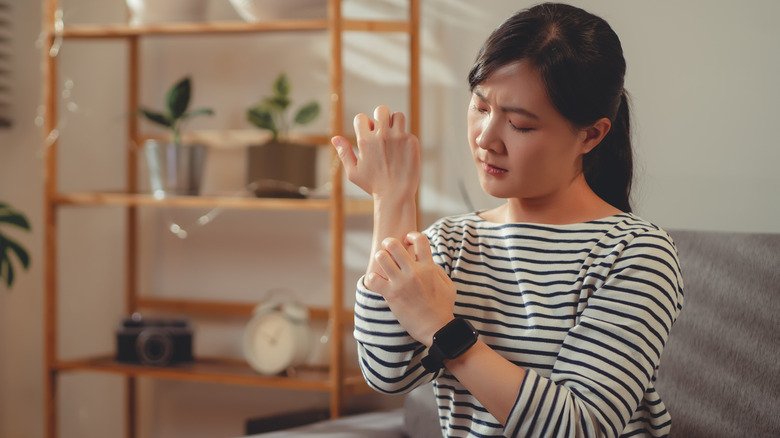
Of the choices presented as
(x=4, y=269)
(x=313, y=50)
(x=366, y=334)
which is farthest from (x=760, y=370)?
(x=4, y=269)

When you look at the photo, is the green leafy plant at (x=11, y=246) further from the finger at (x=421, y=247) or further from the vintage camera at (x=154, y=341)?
the finger at (x=421, y=247)

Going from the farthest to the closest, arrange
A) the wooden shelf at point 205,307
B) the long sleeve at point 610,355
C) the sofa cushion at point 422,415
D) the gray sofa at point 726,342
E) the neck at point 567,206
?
the wooden shelf at point 205,307 < the sofa cushion at point 422,415 < the gray sofa at point 726,342 < the neck at point 567,206 < the long sleeve at point 610,355

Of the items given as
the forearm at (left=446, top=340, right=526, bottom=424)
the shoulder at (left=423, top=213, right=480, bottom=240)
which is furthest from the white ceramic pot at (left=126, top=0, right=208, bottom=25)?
the forearm at (left=446, top=340, right=526, bottom=424)

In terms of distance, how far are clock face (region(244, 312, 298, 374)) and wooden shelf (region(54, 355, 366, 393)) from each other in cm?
3

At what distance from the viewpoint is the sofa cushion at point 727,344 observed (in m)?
1.25

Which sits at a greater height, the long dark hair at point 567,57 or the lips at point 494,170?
the long dark hair at point 567,57

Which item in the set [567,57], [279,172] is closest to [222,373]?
[279,172]

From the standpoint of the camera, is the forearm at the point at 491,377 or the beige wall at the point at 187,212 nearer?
the forearm at the point at 491,377

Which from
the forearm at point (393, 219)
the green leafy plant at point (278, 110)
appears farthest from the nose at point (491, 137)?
the green leafy plant at point (278, 110)

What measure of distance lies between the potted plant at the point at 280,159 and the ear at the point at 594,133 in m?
1.19

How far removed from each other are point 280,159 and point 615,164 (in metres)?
1.17

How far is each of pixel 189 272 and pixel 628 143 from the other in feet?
5.44

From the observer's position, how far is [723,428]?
127 cm

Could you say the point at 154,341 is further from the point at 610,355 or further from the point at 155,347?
the point at 610,355
